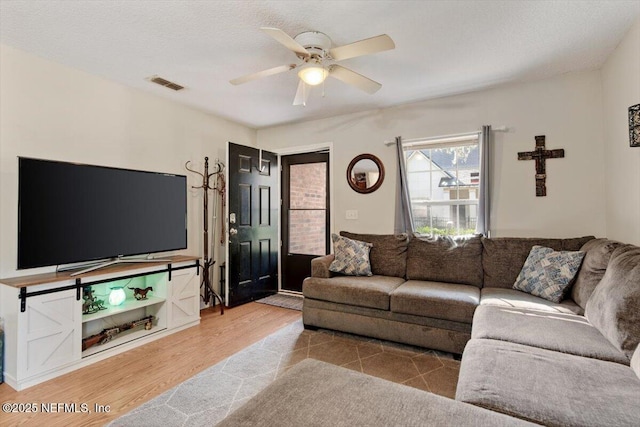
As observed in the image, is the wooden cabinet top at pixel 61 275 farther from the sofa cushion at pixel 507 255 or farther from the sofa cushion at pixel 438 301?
the sofa cushion at pixel 507 255

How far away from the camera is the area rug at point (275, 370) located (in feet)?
6.04

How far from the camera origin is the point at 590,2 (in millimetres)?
1942

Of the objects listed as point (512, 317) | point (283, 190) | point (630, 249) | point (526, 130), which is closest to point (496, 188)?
A: point (526, 130)

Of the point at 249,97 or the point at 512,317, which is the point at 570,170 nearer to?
the point at 512,317

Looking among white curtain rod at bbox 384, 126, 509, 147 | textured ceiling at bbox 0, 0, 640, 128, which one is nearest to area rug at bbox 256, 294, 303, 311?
white curtain rod at bbox 384, 126, 509, 147

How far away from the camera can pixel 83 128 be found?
2.86 metres

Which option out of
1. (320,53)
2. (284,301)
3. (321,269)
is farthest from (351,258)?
(320,53)

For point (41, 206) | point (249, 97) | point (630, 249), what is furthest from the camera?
point (249, 97)

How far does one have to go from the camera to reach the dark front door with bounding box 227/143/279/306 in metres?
3.89

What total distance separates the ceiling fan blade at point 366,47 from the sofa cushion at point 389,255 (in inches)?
79.9

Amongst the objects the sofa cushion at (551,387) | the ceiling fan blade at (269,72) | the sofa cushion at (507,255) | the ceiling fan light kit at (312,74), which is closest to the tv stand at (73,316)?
the ceiling fan blade at (269,72)

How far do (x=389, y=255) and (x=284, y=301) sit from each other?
5.35 ft

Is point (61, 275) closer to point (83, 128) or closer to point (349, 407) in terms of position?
point (83, 128)

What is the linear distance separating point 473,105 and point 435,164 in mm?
733
